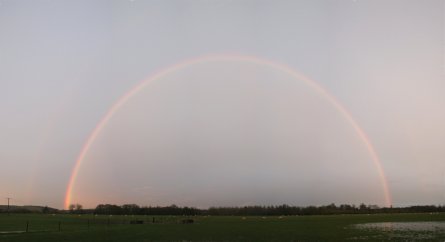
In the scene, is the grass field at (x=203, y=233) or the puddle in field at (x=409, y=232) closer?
the puddle in field at (x=409, y=232)

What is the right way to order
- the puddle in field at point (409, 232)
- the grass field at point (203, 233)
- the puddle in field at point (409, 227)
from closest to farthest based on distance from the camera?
the puddle in field at point (409, 232) → the grass field at point (203, 233) → the puddle in field at point (409, 227)

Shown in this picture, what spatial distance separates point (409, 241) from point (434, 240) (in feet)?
7.43

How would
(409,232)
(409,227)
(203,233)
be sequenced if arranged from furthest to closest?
(409,227)
(203,233)
(409,232)

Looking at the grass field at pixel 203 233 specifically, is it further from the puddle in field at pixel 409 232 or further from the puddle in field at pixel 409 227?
the puddle in field at pixel 409 227

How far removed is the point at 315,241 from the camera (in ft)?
135

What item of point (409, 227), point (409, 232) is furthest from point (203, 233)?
point (409, 227)

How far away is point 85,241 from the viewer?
43.3 metres

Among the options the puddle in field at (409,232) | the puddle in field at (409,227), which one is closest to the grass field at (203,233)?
the puddle in field at (409,232)

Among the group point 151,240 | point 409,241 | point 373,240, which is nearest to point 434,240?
point 409,241

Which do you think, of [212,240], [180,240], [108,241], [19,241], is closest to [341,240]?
[212,240]

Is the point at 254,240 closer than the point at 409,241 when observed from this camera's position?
No

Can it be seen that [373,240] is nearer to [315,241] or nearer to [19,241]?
[315,241]

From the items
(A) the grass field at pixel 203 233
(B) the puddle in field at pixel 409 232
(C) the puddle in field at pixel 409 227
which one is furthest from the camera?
(C) the puddle in field at pixel 409 227

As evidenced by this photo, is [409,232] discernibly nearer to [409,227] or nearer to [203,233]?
[409,227]
